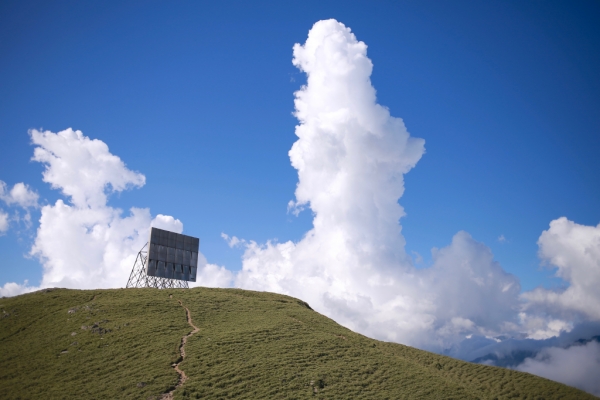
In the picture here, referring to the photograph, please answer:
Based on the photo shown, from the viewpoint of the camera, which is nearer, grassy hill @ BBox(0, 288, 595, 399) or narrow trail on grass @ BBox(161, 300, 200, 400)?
narrow trail on grass @ BBox(161, 300, 200, 400)

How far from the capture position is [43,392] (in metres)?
36.8

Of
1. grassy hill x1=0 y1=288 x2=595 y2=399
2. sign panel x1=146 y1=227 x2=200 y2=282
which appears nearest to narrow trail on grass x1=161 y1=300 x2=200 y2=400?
grassy hill x1=0 y1=288 x2=595 y2=399

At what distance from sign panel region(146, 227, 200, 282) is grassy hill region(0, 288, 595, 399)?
10753 mm

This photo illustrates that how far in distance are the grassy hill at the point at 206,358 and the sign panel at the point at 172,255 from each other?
10.8 metres

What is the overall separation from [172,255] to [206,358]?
36.9 metres

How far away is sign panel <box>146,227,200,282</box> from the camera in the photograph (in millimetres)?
73500

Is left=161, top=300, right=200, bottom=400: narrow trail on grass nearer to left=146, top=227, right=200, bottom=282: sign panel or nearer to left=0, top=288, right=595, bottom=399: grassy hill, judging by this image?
left=0, top=288, right=595, bottom=399: grassy hill

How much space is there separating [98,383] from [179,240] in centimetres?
4182

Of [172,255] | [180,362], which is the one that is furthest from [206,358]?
[172,255]

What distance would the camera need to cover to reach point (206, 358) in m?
43.5

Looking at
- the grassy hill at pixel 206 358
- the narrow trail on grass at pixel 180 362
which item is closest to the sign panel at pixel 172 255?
the grassy hill at pixel 206 358

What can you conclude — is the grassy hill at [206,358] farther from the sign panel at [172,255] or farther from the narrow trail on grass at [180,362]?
the sign panel at [172,255]

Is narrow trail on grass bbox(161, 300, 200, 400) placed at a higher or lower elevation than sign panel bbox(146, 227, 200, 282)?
lower

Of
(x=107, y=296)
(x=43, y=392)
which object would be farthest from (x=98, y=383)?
(x=107, y=296)
